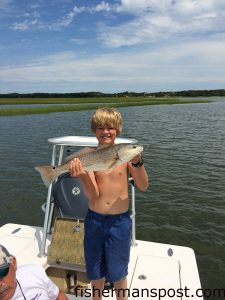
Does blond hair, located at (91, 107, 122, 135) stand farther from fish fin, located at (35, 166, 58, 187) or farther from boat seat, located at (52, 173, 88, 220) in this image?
boat seat, located at (52, 173, 88, 220)

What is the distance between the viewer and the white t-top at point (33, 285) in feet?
9.48

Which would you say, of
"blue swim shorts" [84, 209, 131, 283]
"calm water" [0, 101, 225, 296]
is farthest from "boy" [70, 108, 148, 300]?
"calm water" [0, 101, 225, 296]

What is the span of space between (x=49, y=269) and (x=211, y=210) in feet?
25.7

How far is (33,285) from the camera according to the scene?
9.85 feet

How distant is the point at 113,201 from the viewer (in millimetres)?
4188

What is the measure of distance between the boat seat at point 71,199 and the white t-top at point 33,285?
2965 mm

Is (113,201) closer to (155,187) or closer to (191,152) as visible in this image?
(155,187)

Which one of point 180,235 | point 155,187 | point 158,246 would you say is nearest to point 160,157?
point 155,187

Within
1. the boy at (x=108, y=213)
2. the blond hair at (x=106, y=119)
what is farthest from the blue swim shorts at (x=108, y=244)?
the blond hair at (x=106, y=119)

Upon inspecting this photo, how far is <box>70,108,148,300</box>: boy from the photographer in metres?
4.11

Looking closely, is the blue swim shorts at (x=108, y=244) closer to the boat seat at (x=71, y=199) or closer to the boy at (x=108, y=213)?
the boy at (x=108, y=213)

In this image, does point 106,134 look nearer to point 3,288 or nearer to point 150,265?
point 3,288

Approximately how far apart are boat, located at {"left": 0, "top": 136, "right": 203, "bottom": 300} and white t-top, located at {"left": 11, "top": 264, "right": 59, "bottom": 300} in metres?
1.94

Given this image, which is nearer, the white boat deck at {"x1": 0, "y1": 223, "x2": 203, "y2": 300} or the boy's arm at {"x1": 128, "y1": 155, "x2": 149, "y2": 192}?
the boy's arm at {"x1": 128, "y1": 155, "x2": 149, "y2": 192}
